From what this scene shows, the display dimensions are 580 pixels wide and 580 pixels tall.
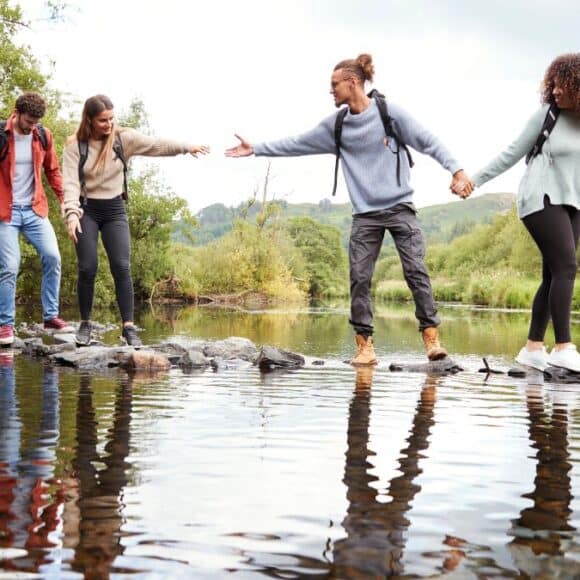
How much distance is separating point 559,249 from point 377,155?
1.80 metres

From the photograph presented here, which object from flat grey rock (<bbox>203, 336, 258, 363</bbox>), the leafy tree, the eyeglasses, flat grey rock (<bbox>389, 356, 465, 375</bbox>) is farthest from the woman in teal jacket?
the leafy tree

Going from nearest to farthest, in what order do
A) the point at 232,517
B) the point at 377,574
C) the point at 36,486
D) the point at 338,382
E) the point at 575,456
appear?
the point at 377,574, the point at 232,517, the point at 36,486, the point at 575,456, the point at 338,382

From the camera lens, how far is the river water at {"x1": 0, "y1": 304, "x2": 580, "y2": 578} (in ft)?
6.92

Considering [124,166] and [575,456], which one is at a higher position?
[124,166]

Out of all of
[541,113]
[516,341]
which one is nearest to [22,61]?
[516,341]

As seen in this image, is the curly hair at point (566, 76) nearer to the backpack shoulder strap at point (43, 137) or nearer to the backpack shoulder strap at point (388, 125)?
the backpack shoulder strap at point (388, 125)

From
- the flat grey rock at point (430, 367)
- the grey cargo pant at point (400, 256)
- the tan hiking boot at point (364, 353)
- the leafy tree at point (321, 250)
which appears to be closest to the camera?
the flat grey rock at point (430, 367)

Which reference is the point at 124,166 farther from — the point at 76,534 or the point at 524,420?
the point at 76,534

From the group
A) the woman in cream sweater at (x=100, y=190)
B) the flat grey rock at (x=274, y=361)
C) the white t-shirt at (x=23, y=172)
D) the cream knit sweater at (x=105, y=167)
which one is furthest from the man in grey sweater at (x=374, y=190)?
the white t-shirt at (x=23, y=172)

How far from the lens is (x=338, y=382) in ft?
20.3

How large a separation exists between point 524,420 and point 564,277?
2687 millimetres

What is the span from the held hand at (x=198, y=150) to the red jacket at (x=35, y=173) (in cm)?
133

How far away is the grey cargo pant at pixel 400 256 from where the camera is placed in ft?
25.1

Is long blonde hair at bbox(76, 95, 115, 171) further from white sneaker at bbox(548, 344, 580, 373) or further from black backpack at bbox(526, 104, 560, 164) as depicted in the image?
white sneaker at bbox(548, 344, 580, 373)
